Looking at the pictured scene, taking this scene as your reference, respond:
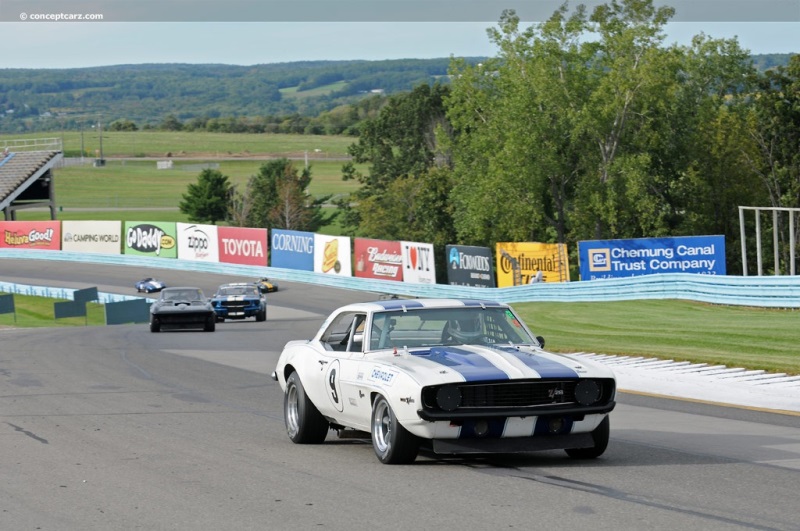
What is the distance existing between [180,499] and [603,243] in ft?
130

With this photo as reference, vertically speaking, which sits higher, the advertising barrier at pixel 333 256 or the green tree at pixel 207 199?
the green tree at pixel 207 199

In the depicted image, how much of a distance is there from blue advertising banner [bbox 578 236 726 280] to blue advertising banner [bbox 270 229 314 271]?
21918mm

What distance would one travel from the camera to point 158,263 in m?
75.2

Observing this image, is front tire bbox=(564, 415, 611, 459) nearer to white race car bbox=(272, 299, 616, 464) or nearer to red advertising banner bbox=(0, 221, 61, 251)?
white race car bbox=(272, 299, 616, 464)

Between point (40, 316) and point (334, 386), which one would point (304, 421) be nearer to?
point (334, 386)

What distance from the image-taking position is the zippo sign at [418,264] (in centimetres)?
5662

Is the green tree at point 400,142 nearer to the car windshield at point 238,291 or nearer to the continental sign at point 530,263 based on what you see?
the continental sign at point 530,263

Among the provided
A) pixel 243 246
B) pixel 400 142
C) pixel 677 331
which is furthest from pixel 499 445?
pixel 400 142

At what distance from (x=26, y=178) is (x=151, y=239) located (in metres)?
15.2

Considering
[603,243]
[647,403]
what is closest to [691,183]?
[603,243]

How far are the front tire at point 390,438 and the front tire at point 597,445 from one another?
1.31 metres

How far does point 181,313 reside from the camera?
33.2 metres

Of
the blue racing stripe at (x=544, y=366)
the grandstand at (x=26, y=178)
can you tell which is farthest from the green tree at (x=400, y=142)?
the blue racing stripe at (x=544, y=366)

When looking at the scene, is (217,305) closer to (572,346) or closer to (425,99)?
(572,346)
